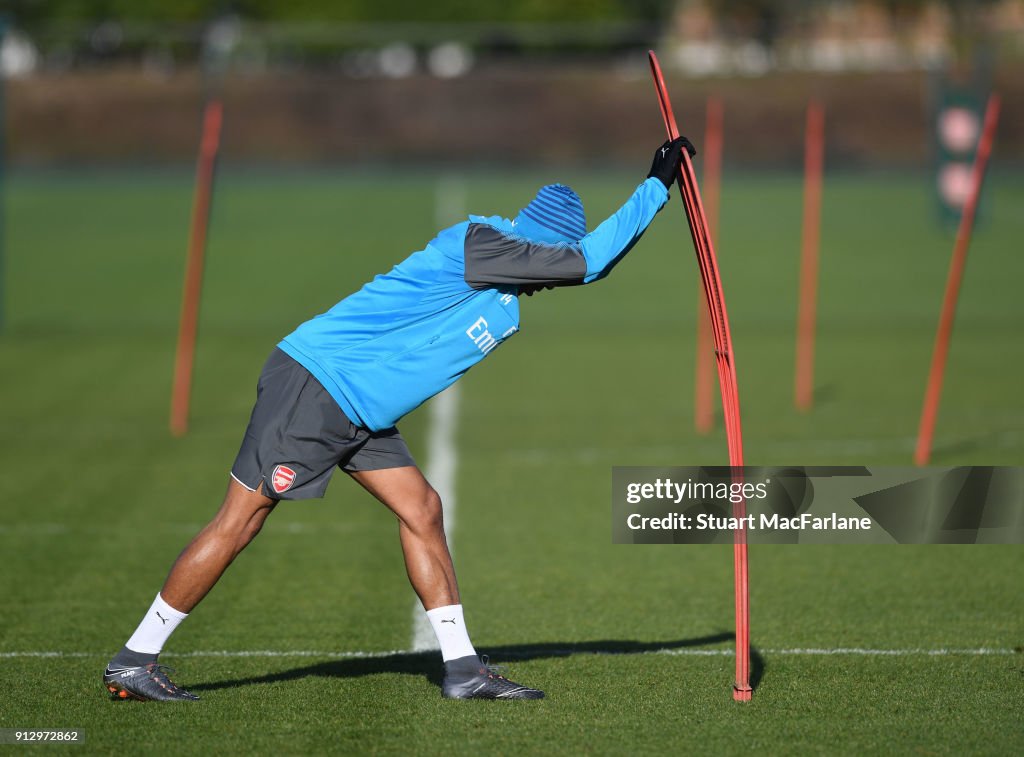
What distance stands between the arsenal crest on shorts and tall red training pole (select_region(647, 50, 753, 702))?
170cm

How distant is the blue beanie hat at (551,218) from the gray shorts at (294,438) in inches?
40.1

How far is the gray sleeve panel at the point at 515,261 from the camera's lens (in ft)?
18.0

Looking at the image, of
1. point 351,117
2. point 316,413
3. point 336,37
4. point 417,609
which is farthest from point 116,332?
point 351,117

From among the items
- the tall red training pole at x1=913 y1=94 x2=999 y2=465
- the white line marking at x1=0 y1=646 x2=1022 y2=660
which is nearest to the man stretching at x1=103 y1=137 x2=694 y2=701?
the white line marking at x1=0 y1=646 x2=1022 y2=660

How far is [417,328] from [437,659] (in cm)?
172

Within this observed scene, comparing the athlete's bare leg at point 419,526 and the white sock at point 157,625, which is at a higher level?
the athlete's bare leg at point 419,526

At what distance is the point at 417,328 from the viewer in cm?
574

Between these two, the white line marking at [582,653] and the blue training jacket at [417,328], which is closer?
the blue training jacket at [417,328]

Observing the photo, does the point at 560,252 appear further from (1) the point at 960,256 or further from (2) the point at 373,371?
(1) the point at 960,256

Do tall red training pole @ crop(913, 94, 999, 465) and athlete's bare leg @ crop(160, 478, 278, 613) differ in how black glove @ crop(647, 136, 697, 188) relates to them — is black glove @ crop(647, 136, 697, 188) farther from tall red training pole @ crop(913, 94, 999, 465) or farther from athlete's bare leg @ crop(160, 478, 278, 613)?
tall red training pole @ crop(913, 94, 999, 465)

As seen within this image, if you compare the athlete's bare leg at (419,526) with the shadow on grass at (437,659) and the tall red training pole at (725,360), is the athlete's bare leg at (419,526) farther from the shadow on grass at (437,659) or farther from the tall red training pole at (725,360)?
the tall red training pole at (725,360)

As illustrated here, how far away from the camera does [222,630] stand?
7.09 metres

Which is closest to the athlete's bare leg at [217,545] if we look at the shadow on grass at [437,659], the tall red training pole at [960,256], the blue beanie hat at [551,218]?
the shadow on grass at [437,659]

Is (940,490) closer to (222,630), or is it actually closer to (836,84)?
(222,630)
